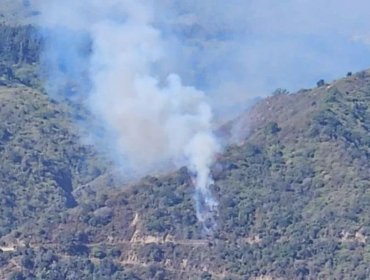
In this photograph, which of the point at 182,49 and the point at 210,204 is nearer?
the point at 210,204

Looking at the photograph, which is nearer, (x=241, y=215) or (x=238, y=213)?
(x=241, y=215)

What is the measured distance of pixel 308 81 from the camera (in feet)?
575

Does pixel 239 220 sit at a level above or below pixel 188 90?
below

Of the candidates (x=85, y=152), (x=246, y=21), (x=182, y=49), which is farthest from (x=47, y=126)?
(x=246, y=21)

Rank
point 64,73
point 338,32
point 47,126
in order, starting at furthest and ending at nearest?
point 338,32 → point 64,73 → point 47,126

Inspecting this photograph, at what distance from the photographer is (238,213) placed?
117438mm

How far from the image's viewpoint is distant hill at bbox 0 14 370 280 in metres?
112

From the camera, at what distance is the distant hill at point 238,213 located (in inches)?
4419

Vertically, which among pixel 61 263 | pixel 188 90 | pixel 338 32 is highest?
pixel 338 32

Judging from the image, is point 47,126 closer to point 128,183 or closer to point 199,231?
point 128,183

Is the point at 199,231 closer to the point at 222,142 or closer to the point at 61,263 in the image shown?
the point at 61,263

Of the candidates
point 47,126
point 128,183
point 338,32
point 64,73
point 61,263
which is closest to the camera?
point 61,263

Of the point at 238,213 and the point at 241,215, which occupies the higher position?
the point at 238,213

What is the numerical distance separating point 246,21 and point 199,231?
7854 centimetres
